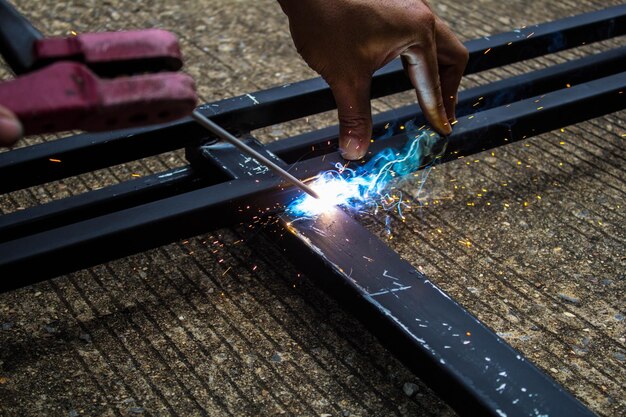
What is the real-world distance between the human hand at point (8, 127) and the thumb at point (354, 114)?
0.75 meters

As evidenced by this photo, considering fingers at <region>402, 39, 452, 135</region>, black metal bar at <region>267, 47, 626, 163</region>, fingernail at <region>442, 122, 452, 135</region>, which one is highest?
fingers at <region>402, 39, 452, 135</region>

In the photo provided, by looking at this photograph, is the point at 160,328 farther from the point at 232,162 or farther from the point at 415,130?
the point at 415,130

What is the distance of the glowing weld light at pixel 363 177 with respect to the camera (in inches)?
67.3

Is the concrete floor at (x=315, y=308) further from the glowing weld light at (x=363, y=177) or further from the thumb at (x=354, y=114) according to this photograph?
the thumb at (x=354, y=114)

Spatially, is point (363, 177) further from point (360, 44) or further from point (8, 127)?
point (8, 127)

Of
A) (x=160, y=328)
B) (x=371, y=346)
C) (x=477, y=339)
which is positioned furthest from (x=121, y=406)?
(x=477, y=339)

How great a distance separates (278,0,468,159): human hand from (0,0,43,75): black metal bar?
22.6 inches

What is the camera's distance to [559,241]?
1.92 m

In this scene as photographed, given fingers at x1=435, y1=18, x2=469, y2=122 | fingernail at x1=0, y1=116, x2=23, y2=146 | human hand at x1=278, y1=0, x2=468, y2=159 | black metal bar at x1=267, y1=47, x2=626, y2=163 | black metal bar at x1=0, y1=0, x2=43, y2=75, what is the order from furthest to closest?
black metal bar at x1=267, y1=47, x2=626, y2=163 → fingers at x1=435, y1=18, x2=469, y2=122 → human hand at x1=278, y1=0, x2=468, y2=159 → black metal bar at x1=0, y1=0, x2=43, y2=75 → fingernail at x1=0, y1=116, x2=23, y2=146

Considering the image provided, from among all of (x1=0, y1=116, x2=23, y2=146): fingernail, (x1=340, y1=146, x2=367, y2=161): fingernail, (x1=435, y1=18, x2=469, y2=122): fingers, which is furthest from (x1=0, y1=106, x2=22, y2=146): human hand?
(x1=435, y1=18, x2=469, y2=122): fingers

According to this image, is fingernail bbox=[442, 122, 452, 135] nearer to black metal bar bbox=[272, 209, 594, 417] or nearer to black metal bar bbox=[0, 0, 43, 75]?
black metal bar bbox=[272, 209, 594, 417]

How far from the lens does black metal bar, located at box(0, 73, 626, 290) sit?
147 centimetres

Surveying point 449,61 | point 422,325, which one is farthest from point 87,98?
point 449,61

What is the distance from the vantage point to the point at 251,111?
6.29 ft
